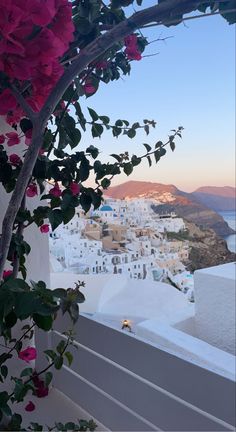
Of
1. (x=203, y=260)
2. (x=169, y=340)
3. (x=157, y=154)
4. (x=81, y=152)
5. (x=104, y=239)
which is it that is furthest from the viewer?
(x=203, y=260)

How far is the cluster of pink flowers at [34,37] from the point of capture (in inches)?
17.6

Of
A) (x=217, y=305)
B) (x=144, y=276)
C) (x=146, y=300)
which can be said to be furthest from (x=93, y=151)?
(x=146, y=300)

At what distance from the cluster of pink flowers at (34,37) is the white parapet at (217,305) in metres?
2.65

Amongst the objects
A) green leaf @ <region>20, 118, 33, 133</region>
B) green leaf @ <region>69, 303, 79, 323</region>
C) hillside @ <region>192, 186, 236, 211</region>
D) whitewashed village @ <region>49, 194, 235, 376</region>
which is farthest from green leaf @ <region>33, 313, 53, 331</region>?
hillside @ <region>192, 186, 236, 211</region>

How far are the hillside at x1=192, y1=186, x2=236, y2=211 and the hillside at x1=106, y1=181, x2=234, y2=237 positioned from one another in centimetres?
3

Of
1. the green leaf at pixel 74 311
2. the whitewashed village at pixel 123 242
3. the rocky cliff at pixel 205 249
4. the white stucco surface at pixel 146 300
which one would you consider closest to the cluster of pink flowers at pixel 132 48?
the green leaf at pixel 74 311

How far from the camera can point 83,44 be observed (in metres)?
0.72

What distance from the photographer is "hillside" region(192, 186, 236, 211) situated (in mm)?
2391

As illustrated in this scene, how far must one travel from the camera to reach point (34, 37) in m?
0.48

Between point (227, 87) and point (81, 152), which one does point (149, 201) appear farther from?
point (81, 152)

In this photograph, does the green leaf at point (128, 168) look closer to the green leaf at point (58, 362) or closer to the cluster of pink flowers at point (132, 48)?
the cluster of pink flowers at point (132, 48)

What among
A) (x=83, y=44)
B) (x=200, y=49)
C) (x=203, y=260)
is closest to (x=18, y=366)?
(x=83, y=44)

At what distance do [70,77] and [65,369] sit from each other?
1.22 m

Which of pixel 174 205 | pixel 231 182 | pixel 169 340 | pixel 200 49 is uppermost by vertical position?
Result: pixel 200 49
